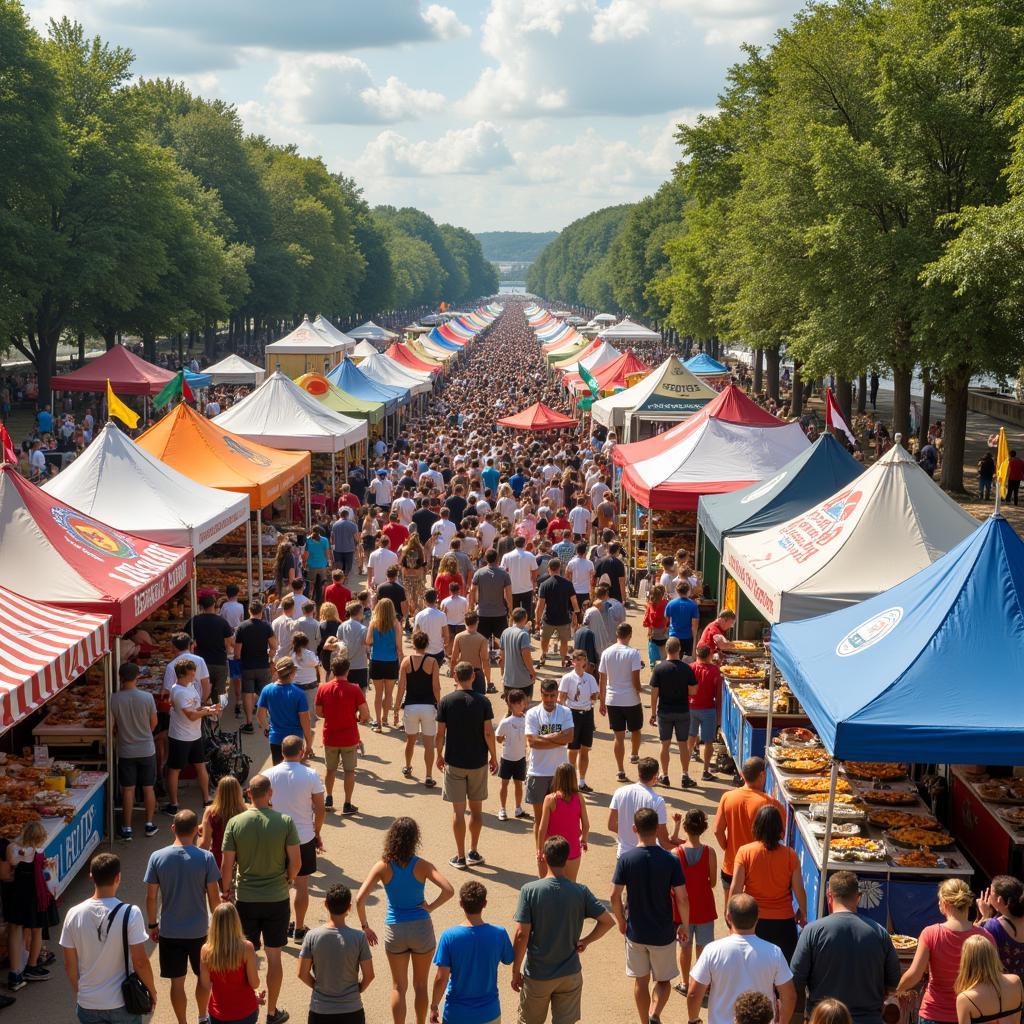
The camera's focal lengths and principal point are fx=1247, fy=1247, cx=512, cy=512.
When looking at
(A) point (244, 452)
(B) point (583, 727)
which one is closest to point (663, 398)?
(A) point (244, 452)

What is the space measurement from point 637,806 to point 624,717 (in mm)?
3504

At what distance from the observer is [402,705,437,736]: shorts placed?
1095 centimetres

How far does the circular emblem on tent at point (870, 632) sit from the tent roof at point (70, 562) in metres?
5.79

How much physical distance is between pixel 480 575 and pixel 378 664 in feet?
6.70

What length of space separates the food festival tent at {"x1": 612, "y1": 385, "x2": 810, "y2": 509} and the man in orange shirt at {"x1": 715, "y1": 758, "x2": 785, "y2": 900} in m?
8.86

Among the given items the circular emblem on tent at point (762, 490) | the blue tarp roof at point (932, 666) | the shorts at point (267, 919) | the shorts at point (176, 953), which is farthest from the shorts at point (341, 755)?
the circular emblem on tent at point (762, 490)

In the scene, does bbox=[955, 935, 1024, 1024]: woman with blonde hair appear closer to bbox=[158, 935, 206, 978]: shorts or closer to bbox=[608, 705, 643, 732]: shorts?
bbox=[158, 935, 206, 978]: shorts

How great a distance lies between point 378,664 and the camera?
12.6m

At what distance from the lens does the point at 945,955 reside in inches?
256

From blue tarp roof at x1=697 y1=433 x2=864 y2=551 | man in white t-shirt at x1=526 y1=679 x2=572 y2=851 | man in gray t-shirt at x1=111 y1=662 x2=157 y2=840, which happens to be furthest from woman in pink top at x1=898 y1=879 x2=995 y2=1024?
blue tarp roof at x1=697 y1=433 x2=864 y2=551

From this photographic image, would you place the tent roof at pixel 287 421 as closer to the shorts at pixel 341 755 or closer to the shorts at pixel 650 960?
the shorts at pixel 341 755

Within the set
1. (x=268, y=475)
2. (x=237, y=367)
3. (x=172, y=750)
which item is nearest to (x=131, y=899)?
(x=172, y=750)

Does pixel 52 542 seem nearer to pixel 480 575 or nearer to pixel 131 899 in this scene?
pixel 131 899

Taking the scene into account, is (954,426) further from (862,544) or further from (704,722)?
(704,722)
